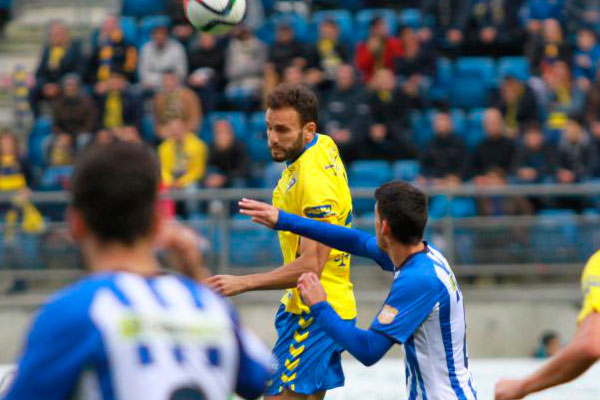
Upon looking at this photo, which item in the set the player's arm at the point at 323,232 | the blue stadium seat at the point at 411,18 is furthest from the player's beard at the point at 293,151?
the blue stadium seat at the point at 411,18

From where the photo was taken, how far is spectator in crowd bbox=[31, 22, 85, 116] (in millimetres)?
14914

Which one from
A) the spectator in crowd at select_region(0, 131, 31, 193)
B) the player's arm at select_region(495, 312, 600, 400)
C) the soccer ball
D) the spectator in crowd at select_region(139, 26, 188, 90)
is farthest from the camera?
the spectator in crowd at select_region(139, 26, 188, 90)

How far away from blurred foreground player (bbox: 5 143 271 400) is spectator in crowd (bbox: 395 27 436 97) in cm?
1157

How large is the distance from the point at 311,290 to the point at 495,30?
35.7 feet

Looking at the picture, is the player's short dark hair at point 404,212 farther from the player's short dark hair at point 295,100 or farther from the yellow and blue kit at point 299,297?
the player's short dark hair at point 295,100

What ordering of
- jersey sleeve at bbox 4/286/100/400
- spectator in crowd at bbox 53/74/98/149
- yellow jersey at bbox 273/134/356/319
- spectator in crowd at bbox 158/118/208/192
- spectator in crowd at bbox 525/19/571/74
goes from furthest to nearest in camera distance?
1. spectator in crowd at bbox 525/19/571/74
2. spectator in crowd at bbox 53/74/98/149
3. spectator in crowd at bbox 158/118/208/192
4. yellow jersey at bbox 273/134/356/319
5. jersey sleeve at bbox 4/286/100/400

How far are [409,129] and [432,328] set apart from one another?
28.8 feet

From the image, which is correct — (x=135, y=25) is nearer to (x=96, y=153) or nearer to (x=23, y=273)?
(x=23, y=273)

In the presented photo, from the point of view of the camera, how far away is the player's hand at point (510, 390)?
4426 millimetres

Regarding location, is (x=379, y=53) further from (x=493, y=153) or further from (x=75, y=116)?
(x=75, y=116)

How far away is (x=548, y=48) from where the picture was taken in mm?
14641

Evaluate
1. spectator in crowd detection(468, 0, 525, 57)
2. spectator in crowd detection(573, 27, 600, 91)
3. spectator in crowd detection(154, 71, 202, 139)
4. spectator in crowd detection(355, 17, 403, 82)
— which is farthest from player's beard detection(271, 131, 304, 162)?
spectator in crowd detection(468, 0, 525, 57)

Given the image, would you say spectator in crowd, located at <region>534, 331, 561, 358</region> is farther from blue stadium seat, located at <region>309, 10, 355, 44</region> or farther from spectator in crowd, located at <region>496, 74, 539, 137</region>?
blue stadium seat, located at <region>309, 10, 355, 44</region>

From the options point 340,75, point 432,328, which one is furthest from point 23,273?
point 432,328
